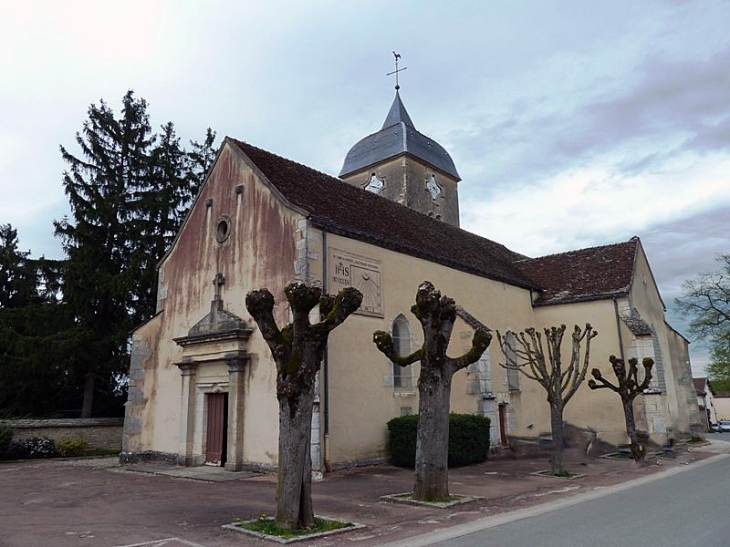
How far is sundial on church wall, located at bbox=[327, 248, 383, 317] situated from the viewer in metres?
14.7

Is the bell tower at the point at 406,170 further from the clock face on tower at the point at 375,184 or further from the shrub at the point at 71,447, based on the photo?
the shrub at the point at 71,447

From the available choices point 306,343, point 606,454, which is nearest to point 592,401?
point 606,454

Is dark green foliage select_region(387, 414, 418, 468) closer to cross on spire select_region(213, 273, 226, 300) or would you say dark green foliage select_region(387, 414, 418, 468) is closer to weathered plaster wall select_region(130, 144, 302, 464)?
weathered plaster wall select_region(130, 144, 302, 464)

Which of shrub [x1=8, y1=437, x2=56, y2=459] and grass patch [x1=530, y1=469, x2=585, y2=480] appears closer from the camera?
grass patch [x1=530, y1=469, x2=585, y2=480]

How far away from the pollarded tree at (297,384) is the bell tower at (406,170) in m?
22.5

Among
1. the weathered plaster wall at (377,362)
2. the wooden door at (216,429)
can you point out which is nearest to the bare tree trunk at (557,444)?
the weathered plaster wall at (377,362)

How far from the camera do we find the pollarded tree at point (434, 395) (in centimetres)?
970

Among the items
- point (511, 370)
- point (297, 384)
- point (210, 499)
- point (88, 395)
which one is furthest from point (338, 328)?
point (88, 395)

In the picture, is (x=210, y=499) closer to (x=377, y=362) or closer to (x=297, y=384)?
(x=297, y=384)

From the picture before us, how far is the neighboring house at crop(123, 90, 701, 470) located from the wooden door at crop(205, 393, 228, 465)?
4 centimetres

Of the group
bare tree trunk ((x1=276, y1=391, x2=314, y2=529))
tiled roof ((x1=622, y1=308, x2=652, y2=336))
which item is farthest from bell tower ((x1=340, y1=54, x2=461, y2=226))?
bare tree trunk ((x1=276, y1=391, x2=314, y2=529))

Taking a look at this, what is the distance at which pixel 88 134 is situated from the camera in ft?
85.5

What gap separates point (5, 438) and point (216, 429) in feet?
25.5

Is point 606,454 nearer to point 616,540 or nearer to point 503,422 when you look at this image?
point 503,422
